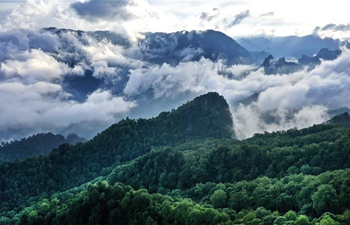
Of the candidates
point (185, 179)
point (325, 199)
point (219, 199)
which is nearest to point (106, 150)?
point (185, 179)

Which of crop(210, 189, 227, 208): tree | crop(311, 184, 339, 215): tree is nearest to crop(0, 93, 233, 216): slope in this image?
crop(210, 189, 227, 208): tree

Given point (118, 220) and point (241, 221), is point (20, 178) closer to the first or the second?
point (118, 220)

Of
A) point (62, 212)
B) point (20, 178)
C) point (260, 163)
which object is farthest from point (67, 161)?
point (260, 163)

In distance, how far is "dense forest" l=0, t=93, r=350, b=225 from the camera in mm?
54125

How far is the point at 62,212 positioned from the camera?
2657 inches

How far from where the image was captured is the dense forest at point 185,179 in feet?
178

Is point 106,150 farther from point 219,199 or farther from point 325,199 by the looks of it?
point 325,199

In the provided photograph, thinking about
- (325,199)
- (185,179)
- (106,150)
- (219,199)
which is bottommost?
(325,199)

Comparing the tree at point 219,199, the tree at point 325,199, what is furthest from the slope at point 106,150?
the tree at point 325,199

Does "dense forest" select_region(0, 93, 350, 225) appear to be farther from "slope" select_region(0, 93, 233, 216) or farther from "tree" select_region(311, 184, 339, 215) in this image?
"slope" select_region(0, 93, 233, 216)

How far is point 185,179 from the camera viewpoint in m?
86.1

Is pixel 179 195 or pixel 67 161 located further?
pixel 67 161

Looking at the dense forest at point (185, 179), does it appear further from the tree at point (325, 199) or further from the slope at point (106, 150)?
the slope at point (106, 150)

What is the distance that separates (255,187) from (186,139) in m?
73.7
